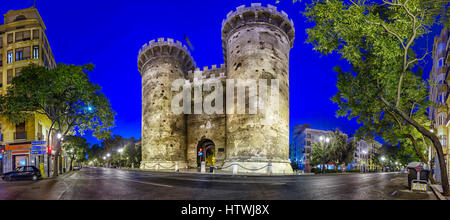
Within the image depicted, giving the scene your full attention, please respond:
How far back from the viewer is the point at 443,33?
3619 cm

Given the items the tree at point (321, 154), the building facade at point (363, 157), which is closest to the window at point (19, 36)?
the tree at point (321, 154)

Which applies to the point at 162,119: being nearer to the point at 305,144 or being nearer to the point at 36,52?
the point at 36,52

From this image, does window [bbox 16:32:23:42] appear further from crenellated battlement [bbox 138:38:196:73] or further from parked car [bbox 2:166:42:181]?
parked car [bbox 2:166:42:181]

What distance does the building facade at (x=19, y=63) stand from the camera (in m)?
28.0

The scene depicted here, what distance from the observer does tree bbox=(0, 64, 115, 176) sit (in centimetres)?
2092

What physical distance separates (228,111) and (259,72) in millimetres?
6105

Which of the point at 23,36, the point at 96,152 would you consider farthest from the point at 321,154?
the point at 96,152

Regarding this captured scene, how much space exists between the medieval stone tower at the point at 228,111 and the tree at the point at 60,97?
14.3 metres

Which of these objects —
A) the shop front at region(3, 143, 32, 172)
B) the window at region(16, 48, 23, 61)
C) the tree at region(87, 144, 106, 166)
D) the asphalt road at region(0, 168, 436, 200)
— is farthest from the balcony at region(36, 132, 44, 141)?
the tree at region(87, 144, 106, 166)

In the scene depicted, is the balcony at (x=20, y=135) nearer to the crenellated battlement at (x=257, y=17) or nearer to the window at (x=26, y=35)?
the window at (x=26, y=35)

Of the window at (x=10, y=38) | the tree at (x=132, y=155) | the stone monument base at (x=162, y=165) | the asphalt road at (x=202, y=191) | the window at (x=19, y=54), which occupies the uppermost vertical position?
the window at (x=10, y=38)

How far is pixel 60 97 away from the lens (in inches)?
875

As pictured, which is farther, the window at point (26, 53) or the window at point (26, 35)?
the window at point (26, 35)

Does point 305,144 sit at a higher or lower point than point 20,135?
lower
